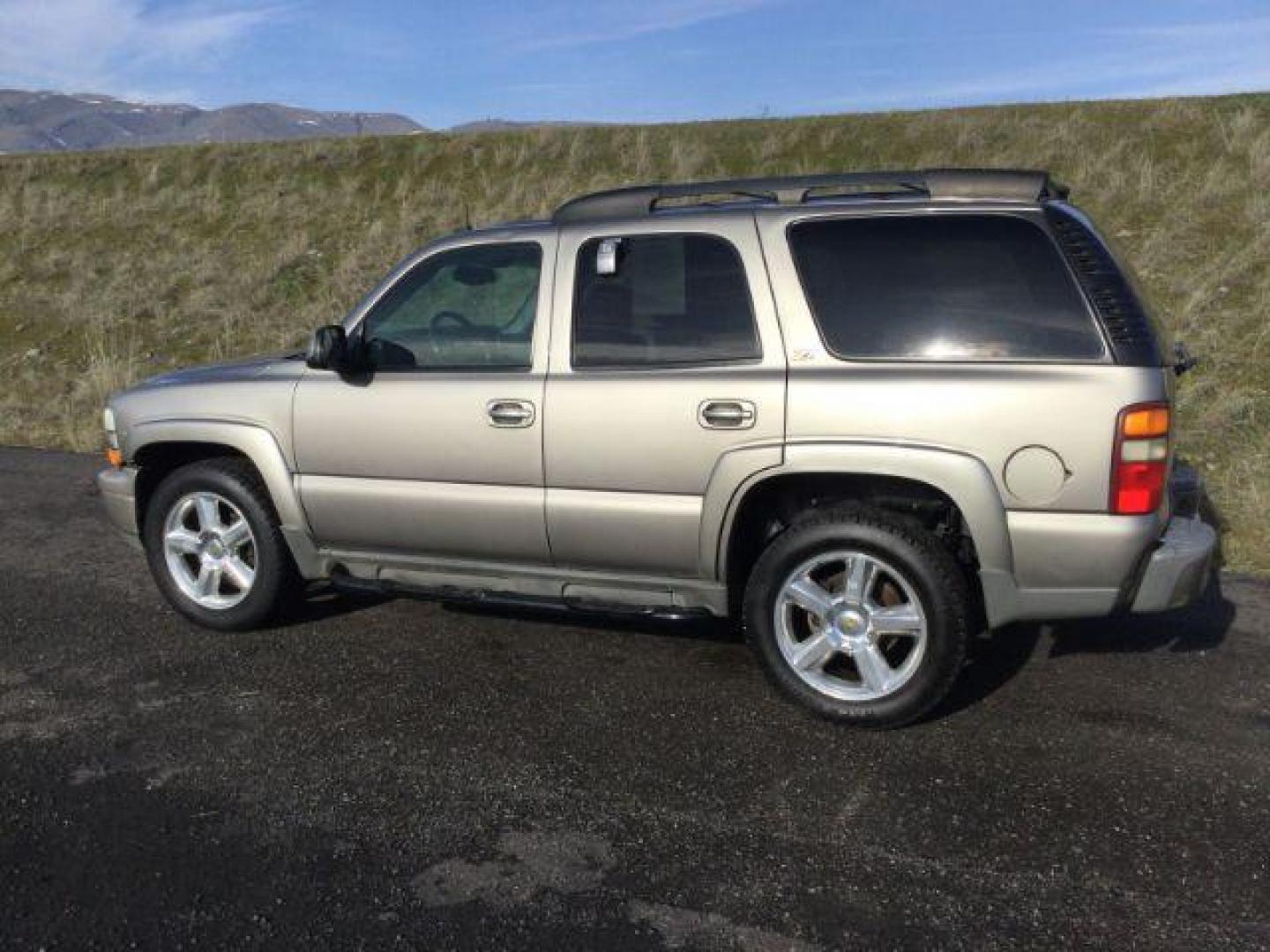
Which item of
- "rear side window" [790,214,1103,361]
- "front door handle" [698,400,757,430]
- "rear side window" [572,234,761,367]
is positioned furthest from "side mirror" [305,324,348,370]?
"rear side window" [790,214,1103,361]

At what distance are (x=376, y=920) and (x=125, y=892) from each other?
723 millimetres

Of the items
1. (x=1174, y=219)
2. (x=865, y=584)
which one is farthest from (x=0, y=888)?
(x=1174, y=219)

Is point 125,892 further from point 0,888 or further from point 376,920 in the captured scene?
point 376,920

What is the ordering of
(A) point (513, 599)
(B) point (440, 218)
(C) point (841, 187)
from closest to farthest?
(C) point (841, 187), (A) point (513, 599), (B) point (440, 218)

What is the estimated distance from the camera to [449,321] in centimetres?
457

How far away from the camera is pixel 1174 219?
12.4m

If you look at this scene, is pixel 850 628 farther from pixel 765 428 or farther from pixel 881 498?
pixel 765 428

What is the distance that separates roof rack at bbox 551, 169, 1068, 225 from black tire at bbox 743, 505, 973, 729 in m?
1.19

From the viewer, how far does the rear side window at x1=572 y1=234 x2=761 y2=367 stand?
400cm

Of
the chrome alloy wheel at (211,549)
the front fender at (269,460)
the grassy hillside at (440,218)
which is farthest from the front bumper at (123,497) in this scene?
the grassy hillside at (440,218)

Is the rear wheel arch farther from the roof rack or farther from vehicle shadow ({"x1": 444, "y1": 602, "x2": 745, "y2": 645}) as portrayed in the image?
the roof rack

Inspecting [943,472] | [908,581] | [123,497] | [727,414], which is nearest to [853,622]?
[908,581]

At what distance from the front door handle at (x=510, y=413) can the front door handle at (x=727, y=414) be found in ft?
2.31

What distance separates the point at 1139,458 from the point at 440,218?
15684 mm
